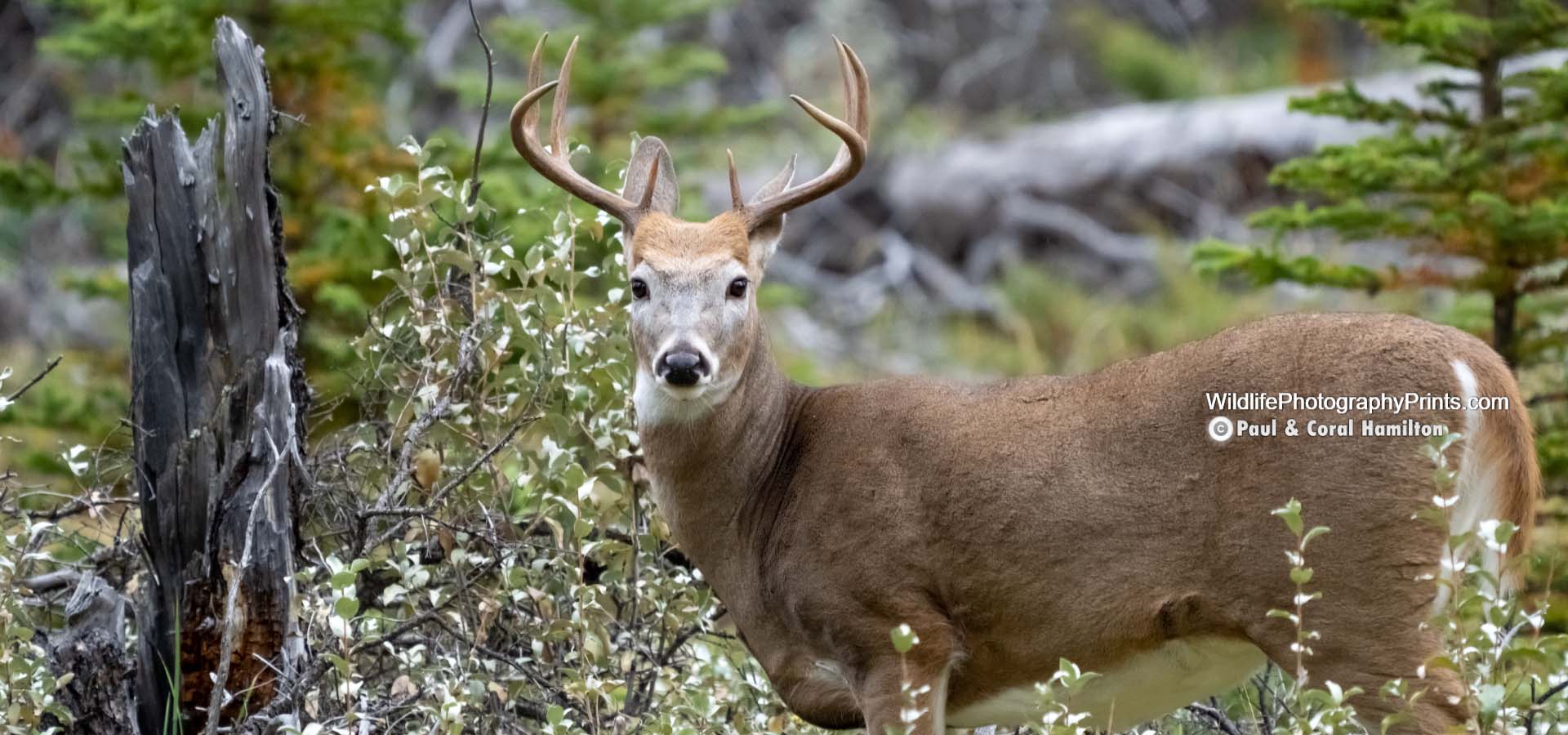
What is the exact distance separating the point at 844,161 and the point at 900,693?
160cm

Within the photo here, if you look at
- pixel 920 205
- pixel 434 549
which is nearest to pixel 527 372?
pixel 434 549

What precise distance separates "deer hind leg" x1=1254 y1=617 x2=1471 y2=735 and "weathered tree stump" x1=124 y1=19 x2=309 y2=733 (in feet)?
9.01

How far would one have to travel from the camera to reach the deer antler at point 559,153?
17.1 feet

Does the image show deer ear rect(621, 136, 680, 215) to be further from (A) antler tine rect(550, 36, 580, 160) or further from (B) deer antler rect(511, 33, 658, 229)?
(A) antler tine rect(550, 36, 580, 160)

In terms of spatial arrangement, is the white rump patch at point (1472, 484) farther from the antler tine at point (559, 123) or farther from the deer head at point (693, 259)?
the antler tine at point (559, 123)

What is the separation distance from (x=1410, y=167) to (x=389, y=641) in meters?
4.50

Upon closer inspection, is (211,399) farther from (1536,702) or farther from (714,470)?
(1536,702)

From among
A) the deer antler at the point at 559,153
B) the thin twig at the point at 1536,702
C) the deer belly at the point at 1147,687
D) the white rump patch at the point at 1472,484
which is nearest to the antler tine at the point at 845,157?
the deer antler at the point at 559,153

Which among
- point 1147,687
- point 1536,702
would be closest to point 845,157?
point 1147,687

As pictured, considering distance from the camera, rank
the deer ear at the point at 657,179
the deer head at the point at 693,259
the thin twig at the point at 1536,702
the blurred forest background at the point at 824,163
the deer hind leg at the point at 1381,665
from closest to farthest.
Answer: the deer hind leg at the point at 1381,665, the thin twig at the point at 1536,702, the deer head at the point at 693,259, the deer ear at the point at 657,179, the blurred forest background at the point at 824,163

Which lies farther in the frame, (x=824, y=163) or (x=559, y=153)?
(x=824, y=163)

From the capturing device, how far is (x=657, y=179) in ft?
18.4

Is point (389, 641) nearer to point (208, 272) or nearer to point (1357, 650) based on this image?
point (208, 272)

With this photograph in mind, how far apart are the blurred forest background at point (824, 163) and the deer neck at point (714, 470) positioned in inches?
12.9
